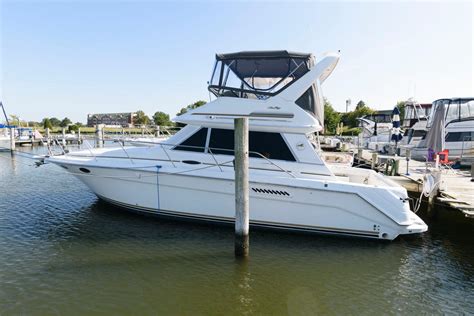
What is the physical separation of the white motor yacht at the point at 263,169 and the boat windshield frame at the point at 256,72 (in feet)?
0.07

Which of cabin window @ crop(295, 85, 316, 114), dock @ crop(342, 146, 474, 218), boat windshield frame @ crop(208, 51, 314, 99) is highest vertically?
boat windshield frame @ crop(208, 51, 314, 99)

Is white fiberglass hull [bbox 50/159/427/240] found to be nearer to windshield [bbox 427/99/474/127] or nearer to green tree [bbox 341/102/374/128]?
windshield [bbox 427/99/474/127]

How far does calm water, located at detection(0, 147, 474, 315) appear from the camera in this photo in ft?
14.5

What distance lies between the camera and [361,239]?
6.52 m

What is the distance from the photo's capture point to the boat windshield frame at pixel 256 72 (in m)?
6.84

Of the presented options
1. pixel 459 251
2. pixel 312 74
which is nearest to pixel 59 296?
pixel 312 74

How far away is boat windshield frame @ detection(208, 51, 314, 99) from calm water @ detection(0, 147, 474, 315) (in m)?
3.23

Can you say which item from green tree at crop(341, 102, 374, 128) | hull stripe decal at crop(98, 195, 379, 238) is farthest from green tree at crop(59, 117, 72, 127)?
hull stripe decal at crop(98, 195, 379, 238)

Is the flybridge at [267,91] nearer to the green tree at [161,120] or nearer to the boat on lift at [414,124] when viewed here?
the boat on lift at [414,124]

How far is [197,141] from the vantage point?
284 inches

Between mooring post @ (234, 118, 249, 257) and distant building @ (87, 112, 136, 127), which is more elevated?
distant building @ (87, 112, 136, 127)

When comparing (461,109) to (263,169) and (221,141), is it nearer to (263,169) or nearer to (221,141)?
(263,169)

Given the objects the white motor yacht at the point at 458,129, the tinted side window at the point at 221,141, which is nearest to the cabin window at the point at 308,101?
the tinted side window at the point at 221,141

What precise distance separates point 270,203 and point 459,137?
15.4m
